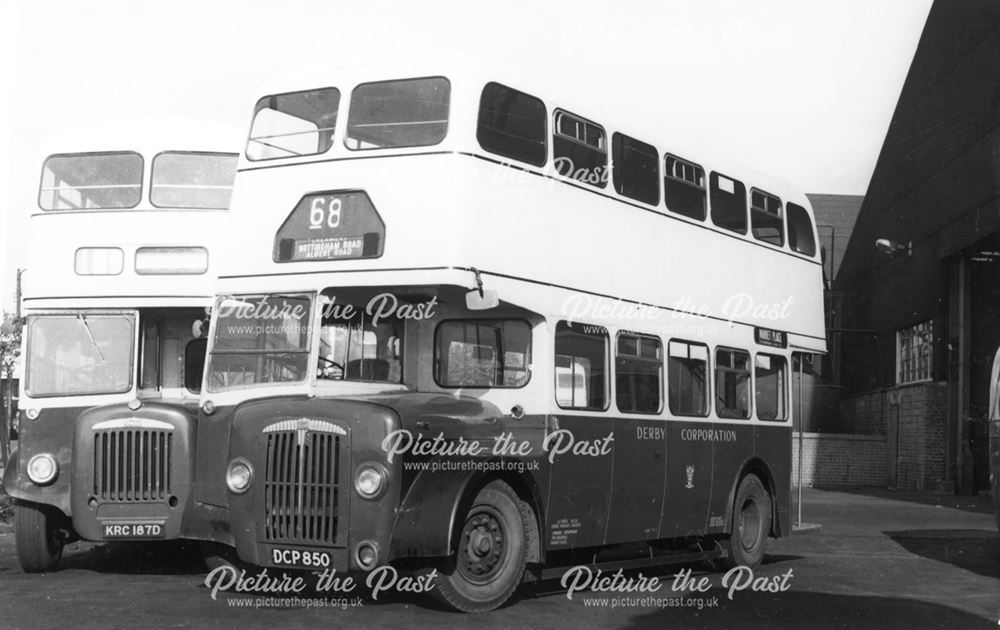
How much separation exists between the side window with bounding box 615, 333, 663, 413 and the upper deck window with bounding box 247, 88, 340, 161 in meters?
3.13

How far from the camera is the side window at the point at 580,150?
11.4 metres

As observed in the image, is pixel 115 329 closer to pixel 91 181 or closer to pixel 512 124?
pixel 91 181

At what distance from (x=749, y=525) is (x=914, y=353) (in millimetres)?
20311

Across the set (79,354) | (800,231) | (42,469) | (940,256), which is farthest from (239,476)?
(940,256)

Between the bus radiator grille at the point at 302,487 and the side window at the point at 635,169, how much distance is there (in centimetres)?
386

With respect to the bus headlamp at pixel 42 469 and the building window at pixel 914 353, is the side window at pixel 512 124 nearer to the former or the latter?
the bus headlamp at pixel 42 469

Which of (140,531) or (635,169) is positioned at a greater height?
(635,169)

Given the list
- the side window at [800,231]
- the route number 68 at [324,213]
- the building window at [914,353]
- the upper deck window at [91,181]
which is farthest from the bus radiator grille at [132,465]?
the building window at [914,353]

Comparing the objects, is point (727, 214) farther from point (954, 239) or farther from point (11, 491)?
point (954, 239)

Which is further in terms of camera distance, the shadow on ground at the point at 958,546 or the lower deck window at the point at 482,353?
the shadow on ground at the point at 958,546

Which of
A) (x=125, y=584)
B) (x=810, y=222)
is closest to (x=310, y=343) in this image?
(x=125, y=584)

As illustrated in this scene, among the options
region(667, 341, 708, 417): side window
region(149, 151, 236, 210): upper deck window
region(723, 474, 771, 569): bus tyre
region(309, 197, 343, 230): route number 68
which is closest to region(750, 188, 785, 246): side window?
region(667, 341, 708, 417): side window

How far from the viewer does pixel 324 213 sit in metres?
10.6

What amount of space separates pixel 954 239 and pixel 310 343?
2155 centimetres
